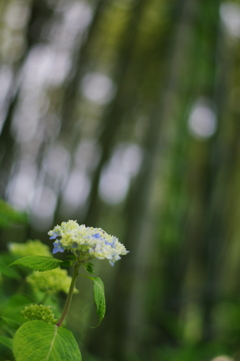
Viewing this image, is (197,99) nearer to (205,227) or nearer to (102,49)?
(102,49)

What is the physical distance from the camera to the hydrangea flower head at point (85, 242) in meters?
0.90

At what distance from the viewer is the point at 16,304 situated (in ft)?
3.86

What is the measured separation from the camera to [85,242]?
2.99 feet

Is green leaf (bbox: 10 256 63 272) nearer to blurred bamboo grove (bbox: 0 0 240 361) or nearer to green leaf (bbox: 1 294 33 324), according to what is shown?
green leaf (bbox: 1 294 33 324)

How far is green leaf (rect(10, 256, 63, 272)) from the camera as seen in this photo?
893 millimetres

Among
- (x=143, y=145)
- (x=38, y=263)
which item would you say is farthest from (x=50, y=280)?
(x=143, y=145)

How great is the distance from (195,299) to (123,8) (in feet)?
19.9

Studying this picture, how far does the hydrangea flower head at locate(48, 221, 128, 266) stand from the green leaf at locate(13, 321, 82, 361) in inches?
8.4

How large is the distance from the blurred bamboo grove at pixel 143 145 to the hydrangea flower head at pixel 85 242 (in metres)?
2.53

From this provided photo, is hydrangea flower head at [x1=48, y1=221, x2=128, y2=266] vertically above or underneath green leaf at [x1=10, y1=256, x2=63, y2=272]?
above

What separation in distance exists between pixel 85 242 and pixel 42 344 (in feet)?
0.93

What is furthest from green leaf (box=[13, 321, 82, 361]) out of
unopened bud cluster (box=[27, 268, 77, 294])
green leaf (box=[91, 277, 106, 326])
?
unopened bud cluster (box=[27, 268, 77, 294])

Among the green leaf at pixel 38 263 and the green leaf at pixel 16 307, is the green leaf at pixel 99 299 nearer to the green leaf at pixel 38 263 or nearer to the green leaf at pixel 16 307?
the green leaf at pixel 38 263

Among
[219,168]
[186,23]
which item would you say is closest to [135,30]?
[186,23]
